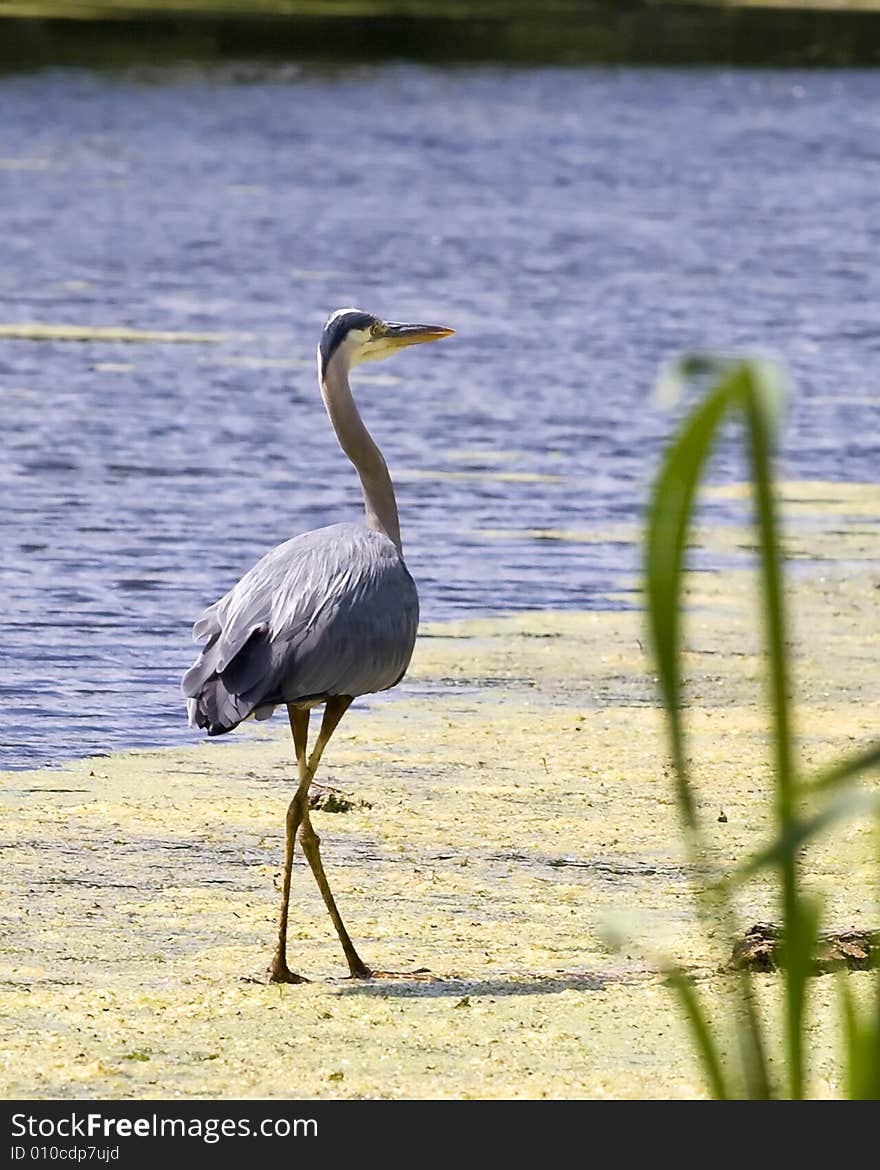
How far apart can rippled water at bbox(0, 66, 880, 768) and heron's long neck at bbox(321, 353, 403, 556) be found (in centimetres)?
169

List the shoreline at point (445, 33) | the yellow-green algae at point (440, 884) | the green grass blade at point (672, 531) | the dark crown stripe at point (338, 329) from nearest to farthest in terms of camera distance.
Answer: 1. the green grass blade at point (672, 531)
2. the yellow-green algae at point (440, 884)
3. the dark crown stripe at point (338, 329)
4. the shoreline at point (445, 33)

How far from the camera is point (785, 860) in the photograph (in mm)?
2246

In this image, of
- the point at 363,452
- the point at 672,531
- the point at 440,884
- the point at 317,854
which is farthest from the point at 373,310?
the point at 672,531

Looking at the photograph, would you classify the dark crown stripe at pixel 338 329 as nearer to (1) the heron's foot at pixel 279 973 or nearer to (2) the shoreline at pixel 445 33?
(1) the heron's foot at pixel 279 973

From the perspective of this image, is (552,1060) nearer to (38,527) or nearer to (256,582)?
(256,582)

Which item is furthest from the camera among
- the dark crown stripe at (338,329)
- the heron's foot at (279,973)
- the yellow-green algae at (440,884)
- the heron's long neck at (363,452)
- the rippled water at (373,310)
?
the rippled water at (373,310)

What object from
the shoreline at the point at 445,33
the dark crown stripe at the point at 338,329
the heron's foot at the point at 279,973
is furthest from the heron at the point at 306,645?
the shoreline at the point at 445,33

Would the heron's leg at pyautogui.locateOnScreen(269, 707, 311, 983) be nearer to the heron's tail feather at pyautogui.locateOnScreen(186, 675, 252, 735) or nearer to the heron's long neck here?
the heron's tail feather at pyautogui.locateOnScreen(186, 675, 252, 735)

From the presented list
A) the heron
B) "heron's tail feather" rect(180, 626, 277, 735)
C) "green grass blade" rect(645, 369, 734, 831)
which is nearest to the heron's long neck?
the heron

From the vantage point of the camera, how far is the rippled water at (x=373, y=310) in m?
10.7

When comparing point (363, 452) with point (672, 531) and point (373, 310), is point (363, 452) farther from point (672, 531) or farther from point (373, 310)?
point (373, 310)

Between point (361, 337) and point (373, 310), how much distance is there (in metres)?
13.0

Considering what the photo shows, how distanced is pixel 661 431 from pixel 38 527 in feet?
15.6

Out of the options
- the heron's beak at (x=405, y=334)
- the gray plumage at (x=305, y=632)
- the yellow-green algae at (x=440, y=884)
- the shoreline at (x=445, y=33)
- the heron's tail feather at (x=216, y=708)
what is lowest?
the shoreline at (x=445, y=33)
